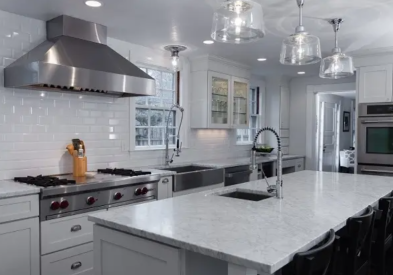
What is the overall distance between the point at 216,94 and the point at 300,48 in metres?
2.57

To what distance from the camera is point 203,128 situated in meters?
5.04

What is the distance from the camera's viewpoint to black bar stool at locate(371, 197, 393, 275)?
7.55 ft

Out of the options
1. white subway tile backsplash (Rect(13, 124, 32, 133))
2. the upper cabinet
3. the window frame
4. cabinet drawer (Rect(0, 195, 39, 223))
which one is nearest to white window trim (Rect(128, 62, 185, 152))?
the window frame

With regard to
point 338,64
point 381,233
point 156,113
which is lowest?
point 381,233

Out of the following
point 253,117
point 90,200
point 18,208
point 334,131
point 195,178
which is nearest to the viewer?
point 18,208

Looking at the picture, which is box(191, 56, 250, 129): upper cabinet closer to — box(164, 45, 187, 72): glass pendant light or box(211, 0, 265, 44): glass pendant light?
box(164, 45, 187, 72): glass pendant light

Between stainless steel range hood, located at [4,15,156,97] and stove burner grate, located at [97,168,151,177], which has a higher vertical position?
stainless steel range hood, located at [4,15,156,97]

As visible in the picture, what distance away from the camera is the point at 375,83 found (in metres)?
4.66

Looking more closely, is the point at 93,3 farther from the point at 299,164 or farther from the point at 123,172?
the point at 299,164

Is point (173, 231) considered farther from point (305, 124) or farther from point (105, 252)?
point (305, 124)

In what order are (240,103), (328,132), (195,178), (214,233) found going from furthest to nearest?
1. (328,132)
2. (240,103)
3. (195,178)
4. (214,233)

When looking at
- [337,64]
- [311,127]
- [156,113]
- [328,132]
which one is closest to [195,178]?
[156,113]

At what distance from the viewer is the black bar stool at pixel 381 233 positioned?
2.30 meters

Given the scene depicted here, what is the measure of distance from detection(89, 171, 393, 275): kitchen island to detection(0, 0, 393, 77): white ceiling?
1.67m
